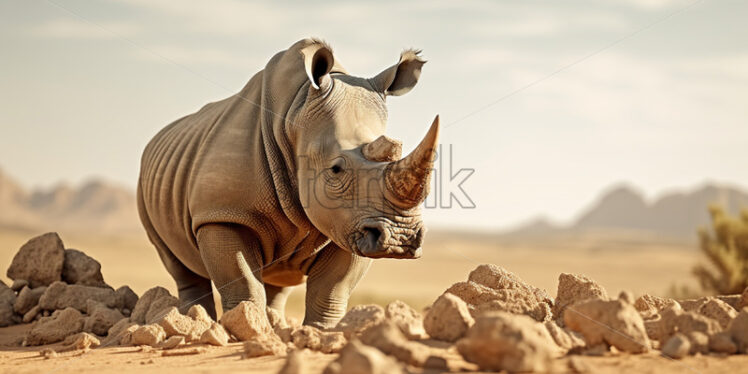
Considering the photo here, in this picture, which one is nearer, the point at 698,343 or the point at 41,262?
the point at 698,343

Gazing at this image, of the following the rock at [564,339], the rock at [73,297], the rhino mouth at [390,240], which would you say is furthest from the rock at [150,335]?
the rock at [564,339]

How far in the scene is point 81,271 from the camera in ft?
27.7

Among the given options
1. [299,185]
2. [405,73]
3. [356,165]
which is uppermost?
[405,73]

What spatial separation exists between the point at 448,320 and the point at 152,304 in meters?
3.28

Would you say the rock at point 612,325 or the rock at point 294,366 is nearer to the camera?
the rock at point 294,366

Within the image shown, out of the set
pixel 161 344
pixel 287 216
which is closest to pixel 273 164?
pixel 287 216

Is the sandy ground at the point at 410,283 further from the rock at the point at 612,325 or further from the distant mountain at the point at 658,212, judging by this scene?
the distant mountain at the point at 658,212

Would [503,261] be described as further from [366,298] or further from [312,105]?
[312,105]

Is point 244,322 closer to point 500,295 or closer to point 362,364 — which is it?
point 500,295

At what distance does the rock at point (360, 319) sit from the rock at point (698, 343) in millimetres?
1658

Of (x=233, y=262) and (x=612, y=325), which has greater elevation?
(x=233, y=262)

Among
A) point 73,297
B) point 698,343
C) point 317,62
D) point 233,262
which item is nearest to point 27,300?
point 73,297

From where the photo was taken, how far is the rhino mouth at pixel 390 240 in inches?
216

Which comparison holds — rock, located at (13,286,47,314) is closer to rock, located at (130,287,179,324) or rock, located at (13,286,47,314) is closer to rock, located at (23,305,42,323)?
rock, located at (23,305,42,323)
